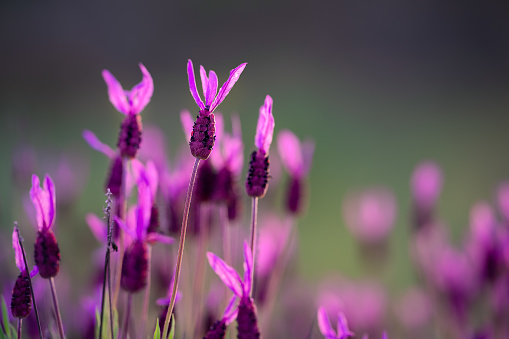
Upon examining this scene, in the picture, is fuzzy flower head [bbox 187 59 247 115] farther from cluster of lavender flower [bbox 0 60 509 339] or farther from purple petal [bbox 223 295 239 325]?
purple petal [bbox 223 295 239 325]

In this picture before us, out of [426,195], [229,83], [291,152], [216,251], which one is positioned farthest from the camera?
Answer: [216,251]

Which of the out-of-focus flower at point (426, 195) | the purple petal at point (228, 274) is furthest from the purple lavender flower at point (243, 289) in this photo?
the out-of-focus flower at point (426, 195)

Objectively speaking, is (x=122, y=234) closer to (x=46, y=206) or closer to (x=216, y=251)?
(x=46, y=206)

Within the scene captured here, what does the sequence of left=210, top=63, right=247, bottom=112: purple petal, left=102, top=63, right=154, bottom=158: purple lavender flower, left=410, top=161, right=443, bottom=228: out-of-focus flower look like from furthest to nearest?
left=410, top=161, right=443, bottom=228: out-of-focus flower
left=102, top=63, right=154, bottom=158: purple lavender flower
left=210, top=63, right=247, bottom=112: purple petal

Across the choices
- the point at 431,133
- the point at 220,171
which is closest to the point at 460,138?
the point at 431,133

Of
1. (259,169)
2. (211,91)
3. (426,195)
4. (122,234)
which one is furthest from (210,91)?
(426,195)

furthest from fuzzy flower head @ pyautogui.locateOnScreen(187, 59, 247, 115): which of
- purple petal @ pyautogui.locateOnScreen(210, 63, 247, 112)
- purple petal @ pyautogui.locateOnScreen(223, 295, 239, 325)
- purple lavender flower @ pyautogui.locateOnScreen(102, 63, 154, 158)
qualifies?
purple petal @ pyautogui.locateOnScreen(223, 295, 239, 325)

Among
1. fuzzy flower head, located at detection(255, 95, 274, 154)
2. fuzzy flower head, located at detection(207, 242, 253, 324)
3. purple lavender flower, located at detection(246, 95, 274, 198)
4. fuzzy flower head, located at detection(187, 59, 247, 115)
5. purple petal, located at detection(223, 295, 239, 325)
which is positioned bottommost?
purple petal, located at detection(223, 295, 239, 325)
